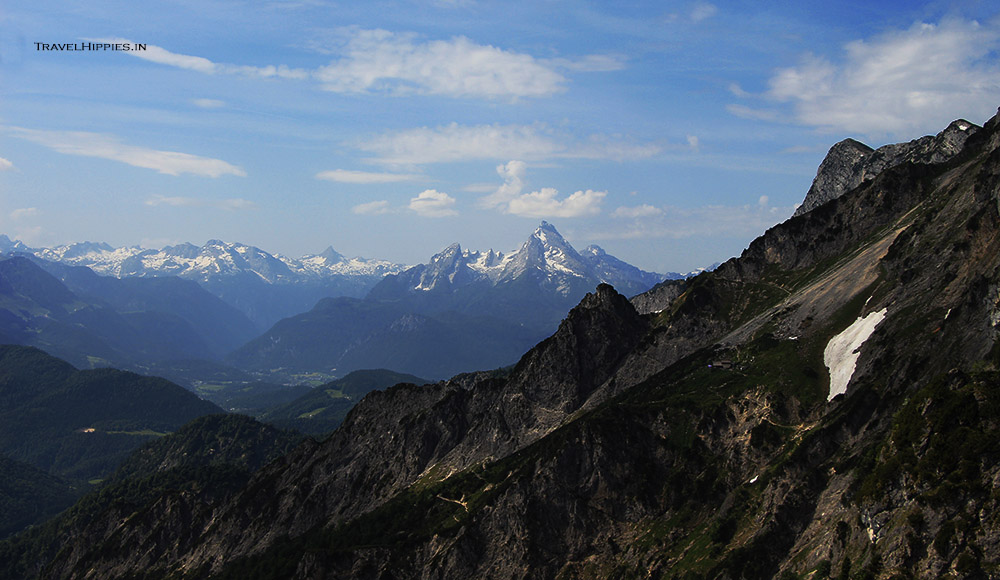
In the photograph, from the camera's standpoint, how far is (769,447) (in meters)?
126

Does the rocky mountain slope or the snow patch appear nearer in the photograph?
the rocky mountain slope

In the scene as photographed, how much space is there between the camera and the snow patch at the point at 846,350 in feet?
431

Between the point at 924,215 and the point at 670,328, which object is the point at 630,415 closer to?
the point at 670,328

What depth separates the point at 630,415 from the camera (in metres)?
149

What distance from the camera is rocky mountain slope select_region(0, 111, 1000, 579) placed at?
8606cm

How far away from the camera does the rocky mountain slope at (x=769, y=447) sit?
86062 mm

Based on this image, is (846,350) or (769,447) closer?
(769,447)

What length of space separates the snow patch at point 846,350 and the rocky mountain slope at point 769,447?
1.88 ft

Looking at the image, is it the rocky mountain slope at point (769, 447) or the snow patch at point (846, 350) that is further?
the snow patch at point (846, 350)

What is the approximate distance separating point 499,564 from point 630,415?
133 feet

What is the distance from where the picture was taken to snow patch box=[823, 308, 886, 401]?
132 metres

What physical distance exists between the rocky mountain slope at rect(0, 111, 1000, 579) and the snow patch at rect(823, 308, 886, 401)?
1.88 ft

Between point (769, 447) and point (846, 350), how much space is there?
2833 cm

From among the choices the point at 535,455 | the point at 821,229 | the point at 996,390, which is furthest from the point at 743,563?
the point at 821,229
